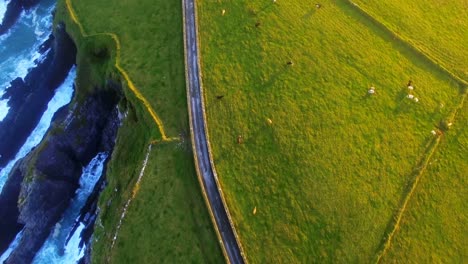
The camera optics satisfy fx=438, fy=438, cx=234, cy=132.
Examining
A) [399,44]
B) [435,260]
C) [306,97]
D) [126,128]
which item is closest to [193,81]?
[126,128]

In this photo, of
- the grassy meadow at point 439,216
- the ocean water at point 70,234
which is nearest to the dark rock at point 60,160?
the ocean water at point 70,234

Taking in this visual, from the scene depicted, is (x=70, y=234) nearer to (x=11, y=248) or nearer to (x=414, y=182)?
(x=11, y=248)

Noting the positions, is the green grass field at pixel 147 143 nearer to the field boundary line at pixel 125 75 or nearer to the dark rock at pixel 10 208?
the field boundary line at pixel 125 75

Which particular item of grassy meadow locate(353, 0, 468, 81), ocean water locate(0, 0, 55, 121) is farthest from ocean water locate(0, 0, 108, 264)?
grassy meadow locate(353, 0, 468, 81)

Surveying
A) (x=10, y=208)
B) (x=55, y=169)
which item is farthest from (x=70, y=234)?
(x=10, y=208)

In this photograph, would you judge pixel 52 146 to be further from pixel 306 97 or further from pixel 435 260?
pixel 435 260

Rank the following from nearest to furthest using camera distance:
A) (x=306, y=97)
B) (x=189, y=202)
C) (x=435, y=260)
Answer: (x=435, y=260) → (x=189, y=202) → (x=306, y=97)
